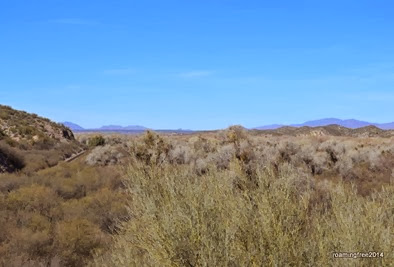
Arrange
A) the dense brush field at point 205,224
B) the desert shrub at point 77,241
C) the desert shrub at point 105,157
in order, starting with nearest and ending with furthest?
1. the dense brush field at point 205,224
2. the desert shrub at point 77,241
3. the desert shrub at point 105,157

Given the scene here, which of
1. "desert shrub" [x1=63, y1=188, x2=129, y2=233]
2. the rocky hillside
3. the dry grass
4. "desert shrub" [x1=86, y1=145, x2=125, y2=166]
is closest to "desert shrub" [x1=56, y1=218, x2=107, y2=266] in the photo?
"desert shrub" [x1=63, y1=188, x2=129, y2=233]

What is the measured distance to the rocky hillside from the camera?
98.6 ft

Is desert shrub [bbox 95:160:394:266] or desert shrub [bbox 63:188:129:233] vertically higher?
desert shrub [bbox 95:160:394:266]

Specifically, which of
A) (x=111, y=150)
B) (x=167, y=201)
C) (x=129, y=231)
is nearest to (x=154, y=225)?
(x=167, y=201)

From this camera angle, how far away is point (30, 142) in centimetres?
4219

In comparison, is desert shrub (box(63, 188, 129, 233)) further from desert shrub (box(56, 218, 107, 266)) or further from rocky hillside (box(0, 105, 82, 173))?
rocky hillside (box(0, 105, 82, 173))

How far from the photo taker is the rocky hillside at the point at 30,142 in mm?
30062

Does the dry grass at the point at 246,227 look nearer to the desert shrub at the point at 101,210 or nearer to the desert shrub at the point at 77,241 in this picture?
the desert shrub at the point at 77,241

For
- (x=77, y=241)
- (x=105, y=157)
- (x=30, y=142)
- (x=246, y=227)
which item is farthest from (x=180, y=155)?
(x=246, y=227)

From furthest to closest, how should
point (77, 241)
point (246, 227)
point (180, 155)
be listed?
point (180, 155) < point (77, 241) < point (246, 227)

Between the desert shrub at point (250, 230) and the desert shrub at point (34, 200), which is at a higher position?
the desert shrub at point (250, 230)

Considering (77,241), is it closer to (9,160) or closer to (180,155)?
(180,155)

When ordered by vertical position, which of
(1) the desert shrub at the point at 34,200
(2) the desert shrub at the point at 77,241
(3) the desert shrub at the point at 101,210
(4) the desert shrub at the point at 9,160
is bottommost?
(2) the desert shrub at the point at 77,241

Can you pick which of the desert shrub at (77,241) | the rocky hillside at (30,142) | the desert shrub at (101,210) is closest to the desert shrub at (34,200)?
the desert shrub at (101,210)
